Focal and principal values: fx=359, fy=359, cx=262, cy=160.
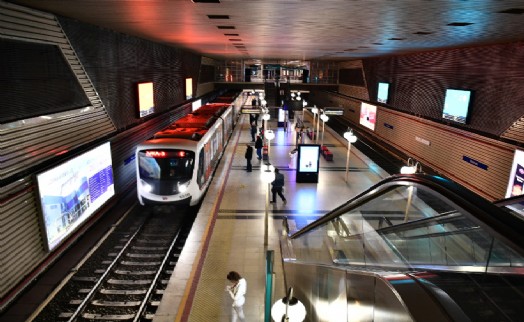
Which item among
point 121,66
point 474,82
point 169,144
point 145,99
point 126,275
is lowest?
point 126,275

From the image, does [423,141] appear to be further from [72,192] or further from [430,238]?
[72,192]

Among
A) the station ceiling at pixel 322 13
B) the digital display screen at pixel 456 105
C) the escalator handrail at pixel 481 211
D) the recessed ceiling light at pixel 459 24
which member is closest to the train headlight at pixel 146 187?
the station ceiling at pixel 322 13

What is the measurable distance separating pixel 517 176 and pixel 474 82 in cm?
445

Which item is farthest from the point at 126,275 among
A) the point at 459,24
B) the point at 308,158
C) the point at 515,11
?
the point at 515,11

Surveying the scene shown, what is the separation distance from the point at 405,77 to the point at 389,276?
1856cm

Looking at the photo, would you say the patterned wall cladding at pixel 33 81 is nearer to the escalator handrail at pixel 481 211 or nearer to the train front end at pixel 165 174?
the train front end at pixel 165 174

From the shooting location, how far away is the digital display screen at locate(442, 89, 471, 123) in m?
13.3

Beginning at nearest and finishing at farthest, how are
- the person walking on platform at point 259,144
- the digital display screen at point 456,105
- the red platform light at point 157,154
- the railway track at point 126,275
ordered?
the railway track at point 126,275
the red platform light at point 157,154
the digital display screen at point 456,105
the person walking on platform at point 259,144

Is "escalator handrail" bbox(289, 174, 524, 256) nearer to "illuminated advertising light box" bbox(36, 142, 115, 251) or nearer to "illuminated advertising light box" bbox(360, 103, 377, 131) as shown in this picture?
"illuminated advertising light box" bbox(36, 142, 115, 251)

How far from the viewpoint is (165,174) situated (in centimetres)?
1073

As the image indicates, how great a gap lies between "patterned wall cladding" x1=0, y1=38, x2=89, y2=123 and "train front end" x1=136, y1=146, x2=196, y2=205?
2.40 metres

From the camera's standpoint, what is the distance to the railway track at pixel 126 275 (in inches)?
273

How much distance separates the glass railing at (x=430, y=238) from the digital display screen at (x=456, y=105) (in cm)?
597

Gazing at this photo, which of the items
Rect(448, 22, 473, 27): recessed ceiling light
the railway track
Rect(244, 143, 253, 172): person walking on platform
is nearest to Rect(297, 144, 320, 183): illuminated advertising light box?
Rect(244, 143, 253, 172): person walking on platform
